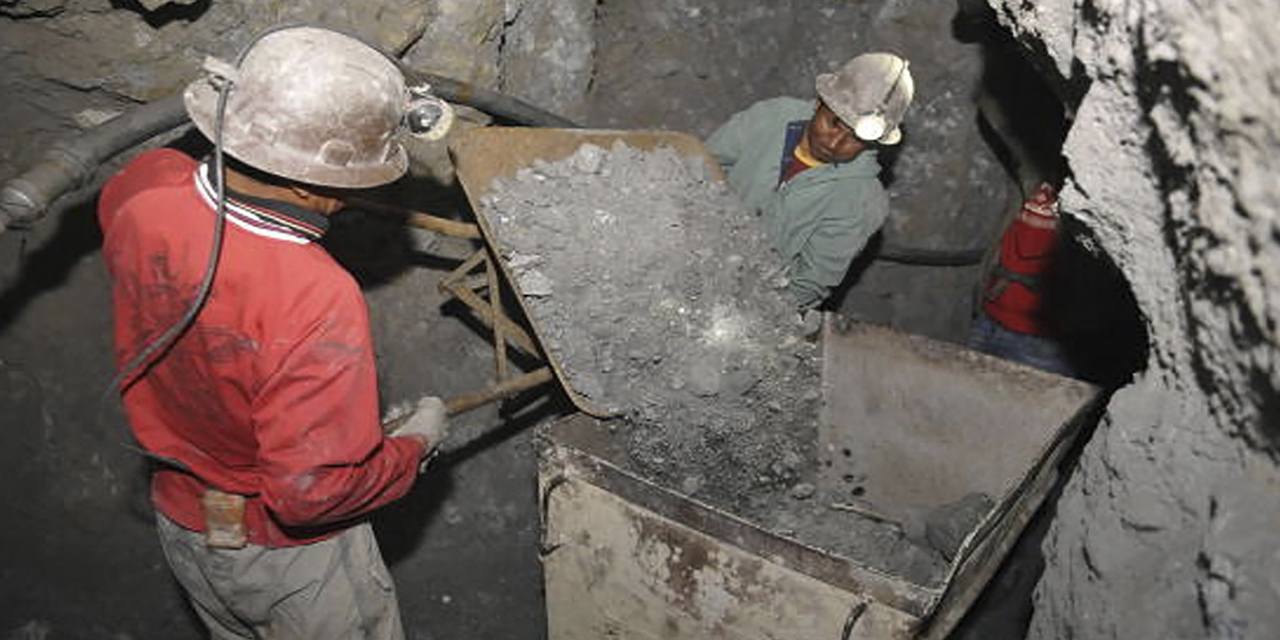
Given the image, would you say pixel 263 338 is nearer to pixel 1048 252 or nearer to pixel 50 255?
pixel 50 255

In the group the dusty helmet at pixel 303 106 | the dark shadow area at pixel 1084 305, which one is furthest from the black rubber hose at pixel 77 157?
the dark shadow area at pixel 1084 305

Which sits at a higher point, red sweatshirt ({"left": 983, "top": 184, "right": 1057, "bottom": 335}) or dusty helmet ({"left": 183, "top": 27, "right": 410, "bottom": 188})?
dusty helmet ({"left": 183, "top": 27, "right": 410, "bottom": 188})

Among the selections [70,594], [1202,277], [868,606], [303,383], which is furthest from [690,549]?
[70,594]

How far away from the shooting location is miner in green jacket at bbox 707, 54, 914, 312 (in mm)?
3367

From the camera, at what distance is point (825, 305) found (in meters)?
4.87

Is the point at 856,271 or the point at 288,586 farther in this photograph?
the point at 856,271

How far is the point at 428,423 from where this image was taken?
7.94 feet

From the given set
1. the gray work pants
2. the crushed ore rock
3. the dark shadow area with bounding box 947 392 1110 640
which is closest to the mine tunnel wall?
the crushed ore rock

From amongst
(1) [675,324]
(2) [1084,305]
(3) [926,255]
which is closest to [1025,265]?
(2) [1084,305]

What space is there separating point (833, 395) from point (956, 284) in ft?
6.52

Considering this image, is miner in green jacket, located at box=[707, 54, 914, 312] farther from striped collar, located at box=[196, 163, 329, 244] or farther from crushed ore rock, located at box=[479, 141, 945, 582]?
striped collar, located at box=[196, 163, 329, 244]

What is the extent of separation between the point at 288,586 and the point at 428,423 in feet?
1.85

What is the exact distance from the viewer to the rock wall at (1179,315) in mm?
1371

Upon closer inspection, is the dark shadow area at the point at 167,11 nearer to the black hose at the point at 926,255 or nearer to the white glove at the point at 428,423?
the white glove at the point at 428,423
